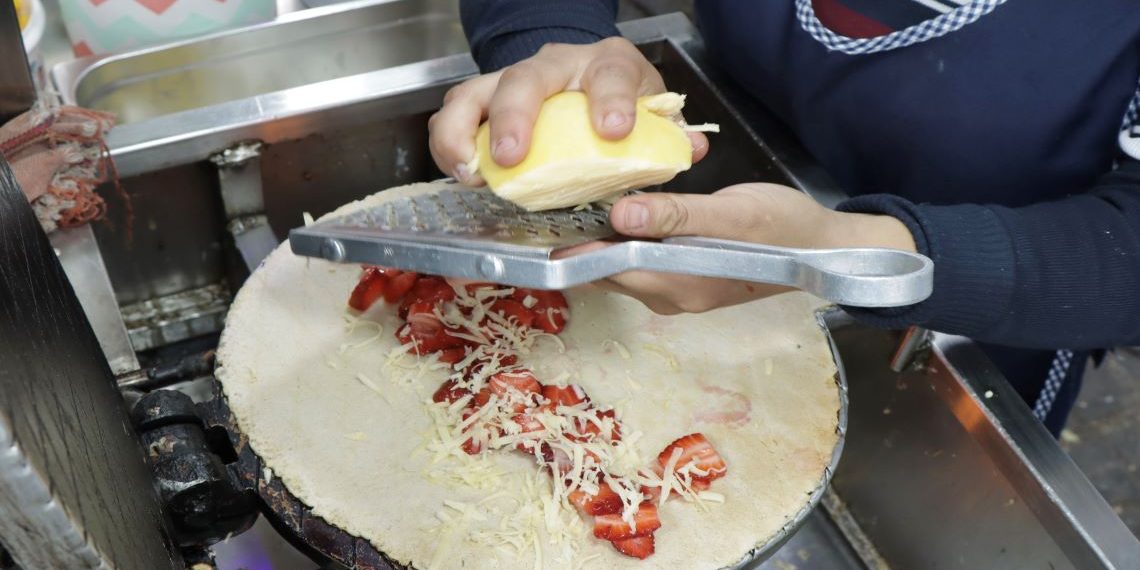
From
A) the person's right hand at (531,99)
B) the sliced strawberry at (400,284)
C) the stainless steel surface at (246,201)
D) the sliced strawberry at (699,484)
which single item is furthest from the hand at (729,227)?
the stainless steel surface at (246,201)

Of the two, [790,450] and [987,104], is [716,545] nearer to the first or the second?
[790,450]

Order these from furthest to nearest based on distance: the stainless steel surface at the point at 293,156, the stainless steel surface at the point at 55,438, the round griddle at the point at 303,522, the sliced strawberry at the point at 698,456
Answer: the stainless steel surface at the point at 293,156 → the sliced strawberry at the point at 698,456 → the round griddle at the point at 303,522 → the stainless steel surface at the point at 55,438

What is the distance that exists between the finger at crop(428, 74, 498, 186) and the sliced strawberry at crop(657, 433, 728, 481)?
1.29 ft

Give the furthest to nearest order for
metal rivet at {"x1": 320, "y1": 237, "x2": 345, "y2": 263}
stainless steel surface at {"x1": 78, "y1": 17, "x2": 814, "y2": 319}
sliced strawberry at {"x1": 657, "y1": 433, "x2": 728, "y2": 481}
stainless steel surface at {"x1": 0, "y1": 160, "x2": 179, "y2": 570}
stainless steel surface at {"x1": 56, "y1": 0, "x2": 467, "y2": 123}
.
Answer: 1. stainless steel surface at {"x1": 56, "y1": 0, "x2": 467, "y2": 123}
2. stainless steel surface at {"x1": 78, "y1": 17, "x2": 814, "y2": 319}
3. sliced strawberry at {"x1": 657, "y1": 433, "x2": 728, "y2": 481}
4. metal rivet at {"x1": 320, "y1": 237, "x2": 345, "y2": 263}
5. stainless steel surface at {"x1": 0, "y1": 160, "x2": 179, "y2": 570}

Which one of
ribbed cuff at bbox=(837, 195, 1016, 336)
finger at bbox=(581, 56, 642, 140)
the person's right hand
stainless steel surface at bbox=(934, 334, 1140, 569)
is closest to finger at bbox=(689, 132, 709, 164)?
the person's right hand

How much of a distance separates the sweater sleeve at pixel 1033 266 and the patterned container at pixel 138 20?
1.29 metres

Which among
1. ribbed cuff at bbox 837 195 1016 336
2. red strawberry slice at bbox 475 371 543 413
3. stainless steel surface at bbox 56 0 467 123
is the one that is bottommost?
red strawberry slice at bbox 475 371 543 413

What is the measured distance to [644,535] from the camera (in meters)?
→ 0.98

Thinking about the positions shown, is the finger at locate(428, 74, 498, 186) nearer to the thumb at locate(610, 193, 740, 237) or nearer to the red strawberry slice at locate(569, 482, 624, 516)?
the thumb at locate(610, 193, 740, 237)

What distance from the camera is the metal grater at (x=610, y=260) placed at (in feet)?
2.36

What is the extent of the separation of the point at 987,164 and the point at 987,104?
10 cm

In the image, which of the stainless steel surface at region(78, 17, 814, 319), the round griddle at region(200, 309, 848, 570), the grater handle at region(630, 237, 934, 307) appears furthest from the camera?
the stainless steel surface at region(78, 17, 814, 319)

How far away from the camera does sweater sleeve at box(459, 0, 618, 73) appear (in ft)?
4.64

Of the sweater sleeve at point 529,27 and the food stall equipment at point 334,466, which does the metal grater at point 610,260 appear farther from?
the sweater sleeve at point 529,27
